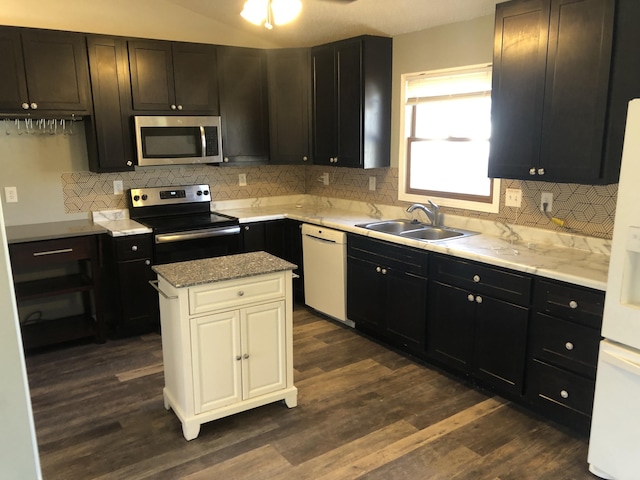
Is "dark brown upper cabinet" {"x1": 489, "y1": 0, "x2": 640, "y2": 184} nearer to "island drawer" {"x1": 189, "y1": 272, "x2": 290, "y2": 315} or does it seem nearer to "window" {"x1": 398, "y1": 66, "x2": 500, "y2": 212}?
"window" {"x1": 398, "y1": 66, "x2": 500, "y2": 212}

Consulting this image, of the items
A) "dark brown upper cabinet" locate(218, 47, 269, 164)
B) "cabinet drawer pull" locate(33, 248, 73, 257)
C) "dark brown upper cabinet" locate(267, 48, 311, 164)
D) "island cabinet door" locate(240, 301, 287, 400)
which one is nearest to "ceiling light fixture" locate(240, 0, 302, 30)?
"island cabinet door" locate(240, 301, 287, 400)

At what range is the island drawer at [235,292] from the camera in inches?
101

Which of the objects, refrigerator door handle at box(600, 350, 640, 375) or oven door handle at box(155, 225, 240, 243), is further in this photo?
oven door handle at box(155, 225, 240, 243)

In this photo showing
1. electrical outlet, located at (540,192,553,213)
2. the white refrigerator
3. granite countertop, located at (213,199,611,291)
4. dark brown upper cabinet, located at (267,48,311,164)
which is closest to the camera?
the white refrigerator

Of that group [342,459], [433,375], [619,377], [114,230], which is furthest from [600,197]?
[114,230]

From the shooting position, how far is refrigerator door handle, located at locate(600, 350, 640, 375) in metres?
2.10

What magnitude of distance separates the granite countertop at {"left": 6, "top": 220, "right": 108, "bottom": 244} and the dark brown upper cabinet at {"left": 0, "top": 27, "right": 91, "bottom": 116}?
835 millimetres

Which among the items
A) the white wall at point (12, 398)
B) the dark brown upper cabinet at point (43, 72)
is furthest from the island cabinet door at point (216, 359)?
the dark brown upper cabinet at point (43, 72)

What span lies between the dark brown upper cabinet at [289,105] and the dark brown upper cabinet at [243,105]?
64 millimetres

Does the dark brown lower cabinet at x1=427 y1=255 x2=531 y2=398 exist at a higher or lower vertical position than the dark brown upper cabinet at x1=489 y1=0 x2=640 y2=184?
lower

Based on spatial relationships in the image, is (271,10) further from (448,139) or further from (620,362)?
(620,362)

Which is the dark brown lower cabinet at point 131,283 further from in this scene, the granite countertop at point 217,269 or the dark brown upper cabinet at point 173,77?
the granite countertop at point 217,269

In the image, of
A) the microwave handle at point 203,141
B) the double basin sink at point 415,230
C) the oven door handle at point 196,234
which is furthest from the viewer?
the microwave handle at point 203,141


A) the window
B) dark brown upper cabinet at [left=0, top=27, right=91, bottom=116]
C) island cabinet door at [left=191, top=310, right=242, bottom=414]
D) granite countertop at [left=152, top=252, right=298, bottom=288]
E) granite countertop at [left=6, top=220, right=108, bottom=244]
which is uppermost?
dark brown upper cabinet at [left=0, top=27, right=91, bottom=116]
